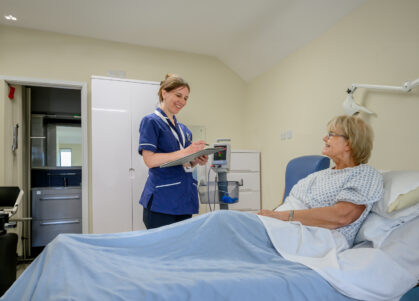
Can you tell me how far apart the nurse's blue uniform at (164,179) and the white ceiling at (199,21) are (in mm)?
1513

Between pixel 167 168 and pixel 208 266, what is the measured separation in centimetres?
84

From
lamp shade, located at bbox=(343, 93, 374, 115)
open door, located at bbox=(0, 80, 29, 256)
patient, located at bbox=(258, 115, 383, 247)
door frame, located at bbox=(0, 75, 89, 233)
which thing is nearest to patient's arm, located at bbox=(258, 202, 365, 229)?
patient, located at bbox=(258, 115, 383, 247)

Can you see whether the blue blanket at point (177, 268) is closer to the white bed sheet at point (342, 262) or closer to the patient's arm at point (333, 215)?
the white bed sheet at point (342, 262)

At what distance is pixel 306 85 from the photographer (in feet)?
9.25

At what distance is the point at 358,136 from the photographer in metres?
1.50

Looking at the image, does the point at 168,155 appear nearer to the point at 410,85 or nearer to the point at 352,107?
the point at 352,107

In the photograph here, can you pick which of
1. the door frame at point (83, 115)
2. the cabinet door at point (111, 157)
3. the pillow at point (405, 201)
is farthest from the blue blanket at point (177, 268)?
the door frame at point (83, 115)

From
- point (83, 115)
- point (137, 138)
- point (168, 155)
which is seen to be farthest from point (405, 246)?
point (83, 115)

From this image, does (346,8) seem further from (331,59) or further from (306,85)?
(306,85)

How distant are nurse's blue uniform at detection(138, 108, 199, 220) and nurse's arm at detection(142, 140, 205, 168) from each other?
4cm

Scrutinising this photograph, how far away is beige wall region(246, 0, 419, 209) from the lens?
1.86 m

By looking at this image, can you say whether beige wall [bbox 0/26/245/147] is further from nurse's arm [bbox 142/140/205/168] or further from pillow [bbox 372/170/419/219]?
pillow [bbox 372/170/419/219]

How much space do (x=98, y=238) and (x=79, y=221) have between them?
294 centimetres

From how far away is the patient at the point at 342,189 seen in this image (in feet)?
4.34
